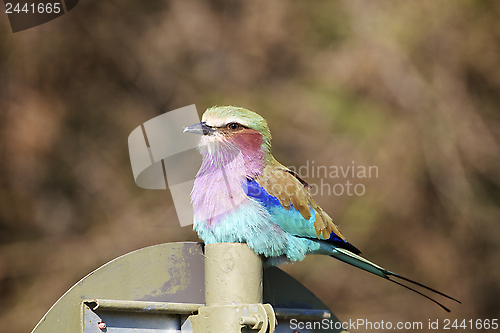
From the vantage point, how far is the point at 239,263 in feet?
6.77

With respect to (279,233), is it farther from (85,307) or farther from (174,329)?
(85,307)

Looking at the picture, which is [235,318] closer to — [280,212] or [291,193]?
[280,212]

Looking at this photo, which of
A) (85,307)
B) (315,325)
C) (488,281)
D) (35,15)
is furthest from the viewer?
(488,281)

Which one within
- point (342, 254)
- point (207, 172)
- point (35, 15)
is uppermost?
point (35, 15)

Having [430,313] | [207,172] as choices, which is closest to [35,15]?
[207,172]

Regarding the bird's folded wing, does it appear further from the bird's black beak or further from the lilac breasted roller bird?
the bird's black beak

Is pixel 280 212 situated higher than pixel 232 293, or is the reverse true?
pixel 280 212

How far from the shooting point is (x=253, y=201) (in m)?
2.73

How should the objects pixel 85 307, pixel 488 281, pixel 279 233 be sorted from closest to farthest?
pixel 85 307
pixel 279 233
pixel 488 281

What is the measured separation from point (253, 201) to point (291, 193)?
1.08 feet

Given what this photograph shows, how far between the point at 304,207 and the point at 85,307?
1.58 m

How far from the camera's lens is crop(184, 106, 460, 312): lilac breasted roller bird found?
2615 mm

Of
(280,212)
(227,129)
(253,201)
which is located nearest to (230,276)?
(253,201)

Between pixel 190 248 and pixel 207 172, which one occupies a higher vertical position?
pixel 207 172
